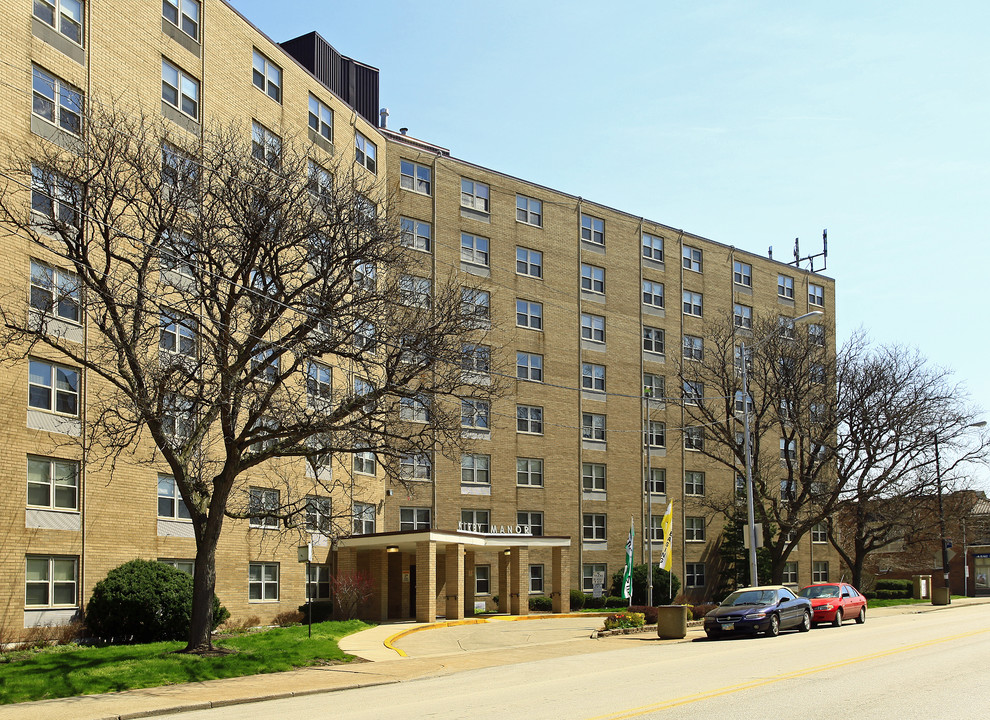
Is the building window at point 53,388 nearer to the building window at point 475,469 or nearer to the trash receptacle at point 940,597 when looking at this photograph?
the building window at point 475,469

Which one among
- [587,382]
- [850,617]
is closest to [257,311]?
[850,617]

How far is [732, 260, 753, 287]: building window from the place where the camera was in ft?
208

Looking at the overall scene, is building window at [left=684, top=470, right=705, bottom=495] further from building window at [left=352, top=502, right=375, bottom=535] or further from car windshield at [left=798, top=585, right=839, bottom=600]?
car windshield at [left=798, top=585, right=839, bottom=600]

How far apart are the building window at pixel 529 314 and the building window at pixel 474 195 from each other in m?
5.10

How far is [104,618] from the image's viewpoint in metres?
→ 26.7

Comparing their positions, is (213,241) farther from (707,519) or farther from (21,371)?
(707,519)

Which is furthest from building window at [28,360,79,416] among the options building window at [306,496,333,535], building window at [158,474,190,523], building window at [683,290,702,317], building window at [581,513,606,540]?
building window at [683,290,702,317]

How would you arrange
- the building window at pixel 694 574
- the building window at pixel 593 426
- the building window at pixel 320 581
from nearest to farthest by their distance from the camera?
the building window at pixel 320 581 < the building window at pixel 593 426 < the building window at pixel 694 574

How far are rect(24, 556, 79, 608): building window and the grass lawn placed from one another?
85.7 inches

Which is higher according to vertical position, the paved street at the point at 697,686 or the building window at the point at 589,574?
the paved street at the point at 697,686

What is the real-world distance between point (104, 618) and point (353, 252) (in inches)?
519

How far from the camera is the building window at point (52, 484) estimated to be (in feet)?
88.1

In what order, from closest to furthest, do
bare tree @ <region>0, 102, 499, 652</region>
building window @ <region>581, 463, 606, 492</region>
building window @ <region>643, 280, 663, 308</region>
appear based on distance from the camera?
bare tree @ <region>0, 102, 499, 652</region>
building window @ <region>581, 463, 606, 492</region>
building window @ <region>643, 280, 663, 308</region>

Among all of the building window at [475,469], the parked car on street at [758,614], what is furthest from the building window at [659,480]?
the parked car on street at [758,614]
